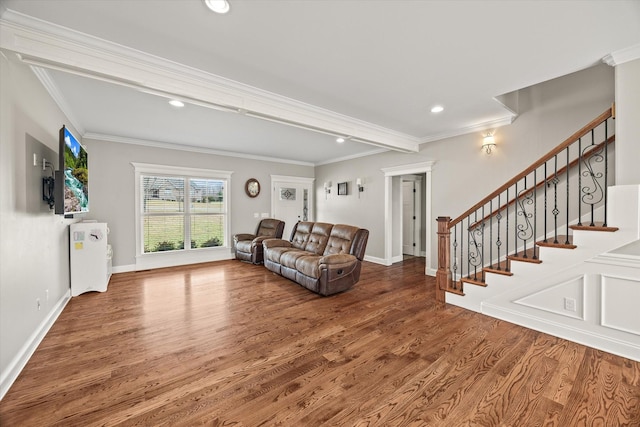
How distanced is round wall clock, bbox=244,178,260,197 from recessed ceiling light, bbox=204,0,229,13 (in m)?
4.94

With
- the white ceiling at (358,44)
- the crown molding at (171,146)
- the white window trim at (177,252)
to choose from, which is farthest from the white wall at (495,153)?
the white window trim at (177,252)

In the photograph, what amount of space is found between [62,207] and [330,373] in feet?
9.13

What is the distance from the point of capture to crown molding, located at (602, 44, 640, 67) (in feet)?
7.20

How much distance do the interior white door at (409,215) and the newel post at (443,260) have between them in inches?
129

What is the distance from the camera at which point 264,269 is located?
5246 millimetres

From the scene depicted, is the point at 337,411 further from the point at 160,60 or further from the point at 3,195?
the point at 160,60

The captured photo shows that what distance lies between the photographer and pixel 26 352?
7.05ft

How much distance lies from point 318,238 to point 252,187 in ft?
9.13

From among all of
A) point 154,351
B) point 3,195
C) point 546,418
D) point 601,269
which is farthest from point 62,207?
point 601,269

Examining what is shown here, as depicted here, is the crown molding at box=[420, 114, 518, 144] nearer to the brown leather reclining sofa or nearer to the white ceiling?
the white ceiling

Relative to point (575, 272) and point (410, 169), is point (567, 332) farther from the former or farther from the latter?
point (410, 169)

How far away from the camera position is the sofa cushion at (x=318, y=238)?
4566 mm

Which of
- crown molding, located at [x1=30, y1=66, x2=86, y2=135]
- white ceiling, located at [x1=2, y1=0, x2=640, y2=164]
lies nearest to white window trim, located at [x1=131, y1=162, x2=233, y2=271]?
crown molding, located at [x1=30, y1=66, x2=86, y2=135]

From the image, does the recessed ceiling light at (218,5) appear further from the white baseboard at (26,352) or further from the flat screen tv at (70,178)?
the white baseboard at (26,352)
